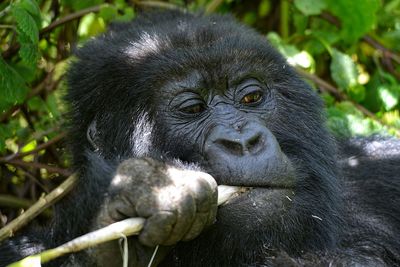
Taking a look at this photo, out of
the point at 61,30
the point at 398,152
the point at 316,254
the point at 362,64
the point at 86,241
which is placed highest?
the point at 86,241

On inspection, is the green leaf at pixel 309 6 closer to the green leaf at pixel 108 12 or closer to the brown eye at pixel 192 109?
the green leaf at pixel 108 12

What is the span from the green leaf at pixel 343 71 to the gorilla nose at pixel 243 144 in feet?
7.90

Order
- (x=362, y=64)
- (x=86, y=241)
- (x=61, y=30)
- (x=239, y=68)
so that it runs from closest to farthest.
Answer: (x=86, y=241), (x=239, y=68), (x=61, y=30), (x=362, y=64)

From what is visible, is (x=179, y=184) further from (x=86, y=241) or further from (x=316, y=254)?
(x=316, y=254)

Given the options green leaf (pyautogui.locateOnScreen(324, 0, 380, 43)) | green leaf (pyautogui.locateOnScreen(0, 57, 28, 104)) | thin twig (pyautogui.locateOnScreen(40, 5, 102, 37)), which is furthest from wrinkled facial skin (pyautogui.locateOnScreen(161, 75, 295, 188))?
green leaf (pyautogui.locateOnScreen(324, 0, 380, 43))

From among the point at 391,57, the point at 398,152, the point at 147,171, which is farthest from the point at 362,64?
the point at 147,171

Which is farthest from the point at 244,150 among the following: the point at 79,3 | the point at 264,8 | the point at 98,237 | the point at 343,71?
the point at 264,8

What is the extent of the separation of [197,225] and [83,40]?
85.3 inches

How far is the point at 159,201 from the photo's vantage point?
8.79 ft

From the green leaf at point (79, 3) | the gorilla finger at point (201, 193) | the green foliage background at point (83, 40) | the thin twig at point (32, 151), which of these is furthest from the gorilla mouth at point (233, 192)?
the green leaf at point (79, 3)

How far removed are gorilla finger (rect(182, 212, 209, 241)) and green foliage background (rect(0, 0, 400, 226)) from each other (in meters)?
1.49

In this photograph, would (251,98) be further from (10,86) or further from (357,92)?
(357,92)

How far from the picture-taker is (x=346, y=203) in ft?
12.5

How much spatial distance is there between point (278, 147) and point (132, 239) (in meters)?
0.79
